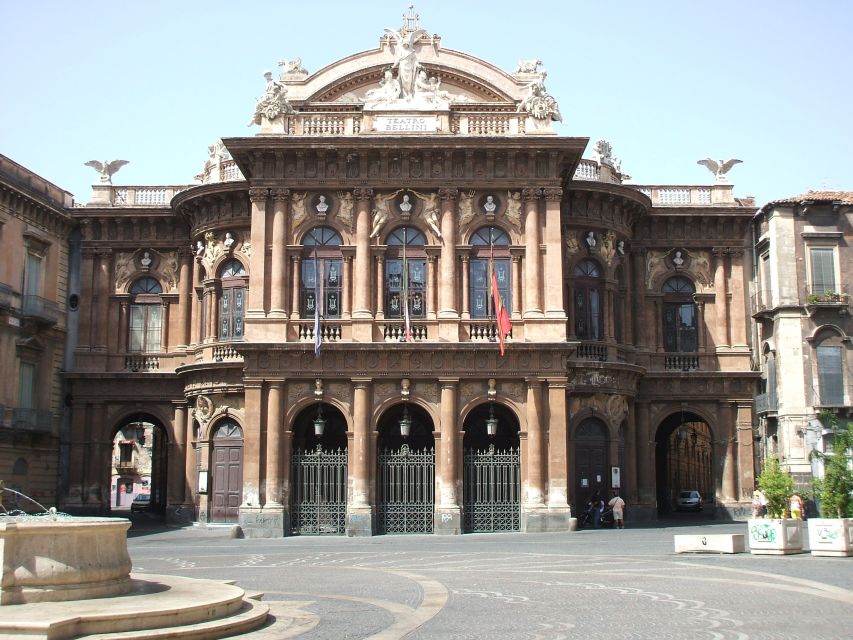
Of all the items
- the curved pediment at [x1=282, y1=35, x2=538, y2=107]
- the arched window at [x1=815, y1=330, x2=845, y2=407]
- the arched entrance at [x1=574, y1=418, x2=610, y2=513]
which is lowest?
the arched entrance at [x1=574, y1=418, x2=610, y2=513]

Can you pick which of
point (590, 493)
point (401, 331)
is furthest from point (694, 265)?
point (401, 331)

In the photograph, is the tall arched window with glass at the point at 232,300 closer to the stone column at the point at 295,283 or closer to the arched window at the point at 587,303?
the stone column at the point at 295,283

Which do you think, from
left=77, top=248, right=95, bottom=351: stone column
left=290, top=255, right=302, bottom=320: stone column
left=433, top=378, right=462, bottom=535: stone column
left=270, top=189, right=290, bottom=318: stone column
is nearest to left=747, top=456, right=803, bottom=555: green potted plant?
left=433, top=378, right=462, bottom=535: stone column

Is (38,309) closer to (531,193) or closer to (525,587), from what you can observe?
(531,193)

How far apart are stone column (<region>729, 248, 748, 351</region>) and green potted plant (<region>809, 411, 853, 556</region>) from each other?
13428 millimetres

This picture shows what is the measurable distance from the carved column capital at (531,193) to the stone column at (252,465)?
10.6 m

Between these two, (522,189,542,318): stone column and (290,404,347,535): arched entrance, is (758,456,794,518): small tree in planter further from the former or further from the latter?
(290,404,347,535): arched entrance

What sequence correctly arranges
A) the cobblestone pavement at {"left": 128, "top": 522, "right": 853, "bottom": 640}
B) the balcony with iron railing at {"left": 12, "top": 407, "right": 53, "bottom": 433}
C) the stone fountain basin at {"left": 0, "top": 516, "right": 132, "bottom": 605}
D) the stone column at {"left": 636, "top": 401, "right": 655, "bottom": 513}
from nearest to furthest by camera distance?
the stone fountain basin at {"left": 0, "top": 516, "right": 132, "bottom": 605} < the cobblestone pavement at {"left": 128, "top": 522, "right": 853, "bottom": 640} < the balcony with iron railing at {"left": 12, "top": 407, "right": 53, "bottom": 433} < the stone column at {"left": 636, "top": 401, "right": 655, "bottom": 513}

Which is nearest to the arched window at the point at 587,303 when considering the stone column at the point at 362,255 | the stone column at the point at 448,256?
the stone column at the point at 448,256

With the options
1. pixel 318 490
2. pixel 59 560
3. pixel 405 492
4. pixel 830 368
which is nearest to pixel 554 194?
pixel 405 492

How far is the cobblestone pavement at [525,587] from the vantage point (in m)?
14.1

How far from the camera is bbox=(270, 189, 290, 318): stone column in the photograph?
115 ft

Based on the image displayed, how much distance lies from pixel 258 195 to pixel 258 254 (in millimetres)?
1982

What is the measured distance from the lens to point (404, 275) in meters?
35.5
